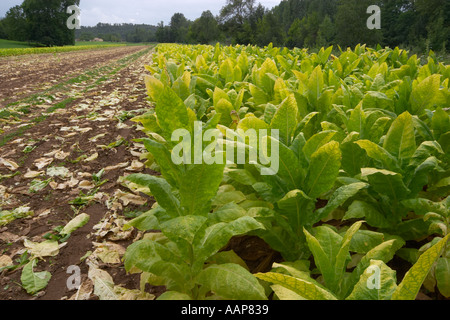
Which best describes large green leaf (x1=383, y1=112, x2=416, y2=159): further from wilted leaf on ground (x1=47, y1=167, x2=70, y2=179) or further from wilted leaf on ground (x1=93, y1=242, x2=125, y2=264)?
wilted leaf on ground (x1=47, y1=167, x2=70, y2=179)

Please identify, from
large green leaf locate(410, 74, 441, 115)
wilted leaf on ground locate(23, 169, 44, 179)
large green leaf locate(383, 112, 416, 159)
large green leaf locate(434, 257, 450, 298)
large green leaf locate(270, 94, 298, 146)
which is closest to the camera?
large green leaf locate(434, 257, 450, 298)

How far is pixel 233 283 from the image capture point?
108 centimetres

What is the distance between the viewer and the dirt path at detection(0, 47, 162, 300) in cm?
185

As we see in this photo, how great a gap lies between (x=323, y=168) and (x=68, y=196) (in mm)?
2571

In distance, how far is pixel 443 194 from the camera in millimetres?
1575

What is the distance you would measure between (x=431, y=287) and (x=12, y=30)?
73.6 metres

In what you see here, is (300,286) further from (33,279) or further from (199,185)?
(33,279)

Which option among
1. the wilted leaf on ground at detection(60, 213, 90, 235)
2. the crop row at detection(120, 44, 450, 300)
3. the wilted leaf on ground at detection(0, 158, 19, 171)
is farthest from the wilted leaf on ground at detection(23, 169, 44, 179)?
the crop row at detection(120, 44, 450, 300)

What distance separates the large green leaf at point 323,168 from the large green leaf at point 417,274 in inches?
20.6

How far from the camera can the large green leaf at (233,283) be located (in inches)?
41.3

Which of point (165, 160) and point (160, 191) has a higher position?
point (165, 160)

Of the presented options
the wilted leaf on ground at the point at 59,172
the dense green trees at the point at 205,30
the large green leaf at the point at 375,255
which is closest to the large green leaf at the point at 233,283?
the large green leaf at the point at 375,255

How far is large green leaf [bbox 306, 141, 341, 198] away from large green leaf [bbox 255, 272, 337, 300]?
0.57 metres

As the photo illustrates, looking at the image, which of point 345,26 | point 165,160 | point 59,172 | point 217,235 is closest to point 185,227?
point 217,235
